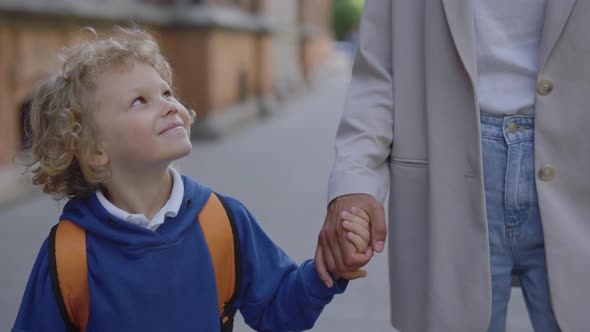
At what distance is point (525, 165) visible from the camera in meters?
1.83

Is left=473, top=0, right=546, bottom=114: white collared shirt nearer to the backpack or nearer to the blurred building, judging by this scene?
the backpack

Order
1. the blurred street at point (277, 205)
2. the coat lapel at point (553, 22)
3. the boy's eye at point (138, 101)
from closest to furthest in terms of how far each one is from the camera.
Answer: the coat lapel at point (553, 22)
the boy's eye at point (138, 101)
the blurred street at point (277, 205)

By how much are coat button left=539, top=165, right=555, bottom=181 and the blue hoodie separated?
579mm

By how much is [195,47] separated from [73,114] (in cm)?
917

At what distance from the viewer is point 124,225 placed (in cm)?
186

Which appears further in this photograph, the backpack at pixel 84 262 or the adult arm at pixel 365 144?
the adult arm at pixel 365 144

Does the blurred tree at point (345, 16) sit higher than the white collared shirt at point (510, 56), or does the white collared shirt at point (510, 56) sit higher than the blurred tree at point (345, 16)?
the white collared shirt at point (510, 56)

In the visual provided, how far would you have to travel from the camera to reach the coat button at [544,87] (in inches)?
70.4

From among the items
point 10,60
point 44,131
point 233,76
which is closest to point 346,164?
point 44,131

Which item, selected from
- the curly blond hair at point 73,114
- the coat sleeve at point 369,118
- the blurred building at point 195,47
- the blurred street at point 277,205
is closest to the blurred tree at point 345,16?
the blurred building at point 195,47

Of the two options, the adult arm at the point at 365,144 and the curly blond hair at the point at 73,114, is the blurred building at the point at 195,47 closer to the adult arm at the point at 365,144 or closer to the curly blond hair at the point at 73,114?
the curly blond hair at the point at 73,114

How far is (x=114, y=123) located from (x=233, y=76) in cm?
1103

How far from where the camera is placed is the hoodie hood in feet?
6.05

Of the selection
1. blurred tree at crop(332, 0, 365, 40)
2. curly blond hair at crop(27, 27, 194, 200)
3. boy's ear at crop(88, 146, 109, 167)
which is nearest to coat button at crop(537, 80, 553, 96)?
curly blond hair at crop(27, 27, 194, 200)
